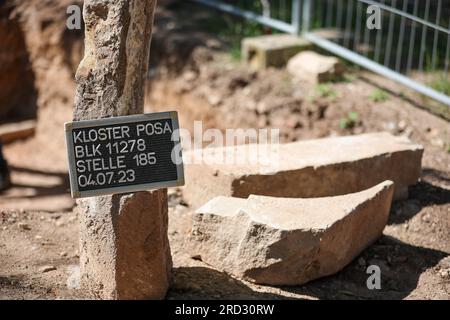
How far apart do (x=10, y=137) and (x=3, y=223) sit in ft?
12.0

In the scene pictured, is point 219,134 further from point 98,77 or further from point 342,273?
point 98,77

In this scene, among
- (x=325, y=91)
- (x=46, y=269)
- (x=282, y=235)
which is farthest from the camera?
(x=325, y=91)

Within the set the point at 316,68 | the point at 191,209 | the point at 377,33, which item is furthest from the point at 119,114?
the point at 377,33

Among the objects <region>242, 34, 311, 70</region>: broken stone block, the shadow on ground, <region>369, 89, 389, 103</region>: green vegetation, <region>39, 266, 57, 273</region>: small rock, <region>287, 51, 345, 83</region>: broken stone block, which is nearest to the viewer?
the shadow on ground

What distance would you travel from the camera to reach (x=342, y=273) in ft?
13.7

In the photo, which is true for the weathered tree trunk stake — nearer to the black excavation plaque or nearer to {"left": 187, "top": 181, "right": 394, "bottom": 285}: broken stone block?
the black excavation plaque

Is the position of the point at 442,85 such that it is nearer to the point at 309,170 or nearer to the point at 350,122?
the point at 350,122

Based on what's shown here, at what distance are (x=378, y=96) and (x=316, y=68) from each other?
656 mm

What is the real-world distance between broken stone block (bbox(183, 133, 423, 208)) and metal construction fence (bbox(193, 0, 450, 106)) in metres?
1.16

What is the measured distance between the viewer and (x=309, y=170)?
457 centimetres

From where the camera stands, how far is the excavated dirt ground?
12.8 feet

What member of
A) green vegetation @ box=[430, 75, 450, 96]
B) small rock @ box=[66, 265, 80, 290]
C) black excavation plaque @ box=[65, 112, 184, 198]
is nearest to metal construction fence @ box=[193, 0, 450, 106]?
green vegetation @ box=[430, 75, 450, 96]

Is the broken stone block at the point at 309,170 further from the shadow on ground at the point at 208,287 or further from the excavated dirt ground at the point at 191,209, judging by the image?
the shadow on ground at the point at 208,287

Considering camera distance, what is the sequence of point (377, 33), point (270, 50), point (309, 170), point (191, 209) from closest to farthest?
point (309, 170) → point (191, 209) → point (270, 50) → point (377, 33)
